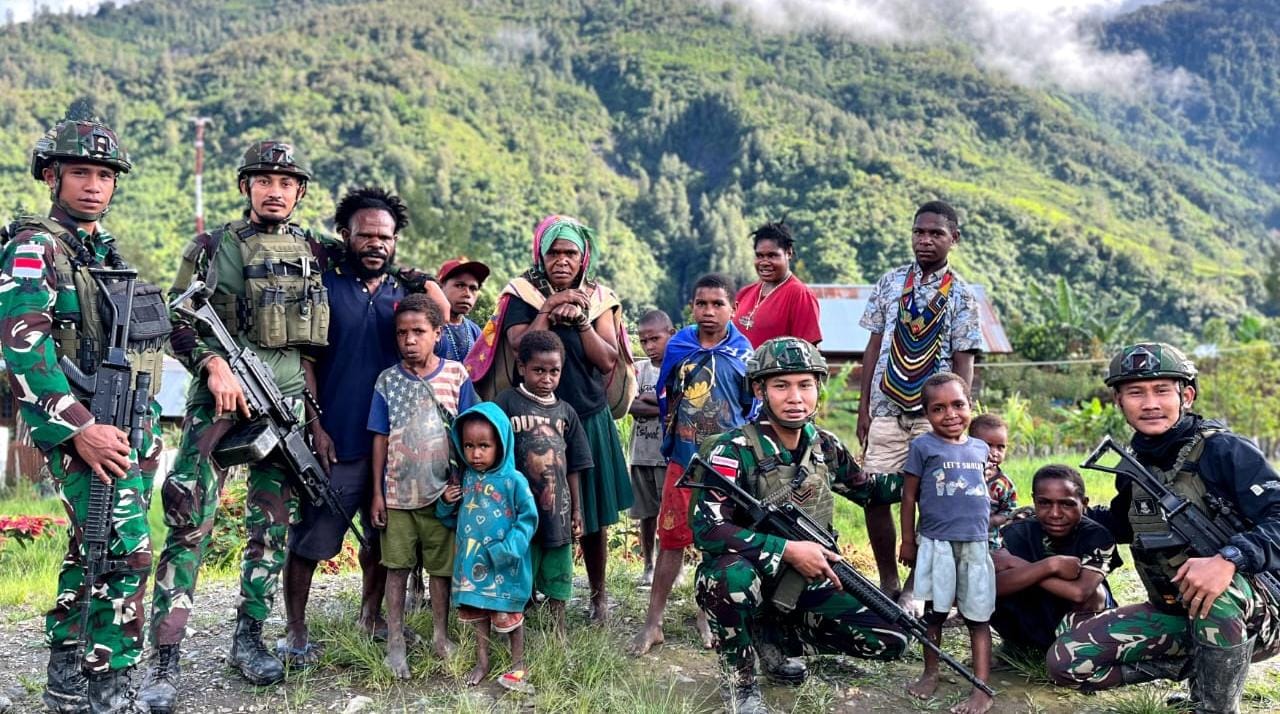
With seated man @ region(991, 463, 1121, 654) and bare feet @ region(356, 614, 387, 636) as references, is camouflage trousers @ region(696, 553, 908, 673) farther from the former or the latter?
bare feet @ region(356, 614, 387, 636)

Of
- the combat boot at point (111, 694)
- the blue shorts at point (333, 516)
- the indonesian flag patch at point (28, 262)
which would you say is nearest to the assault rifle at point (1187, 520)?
the blue shorts at point (333, 516)

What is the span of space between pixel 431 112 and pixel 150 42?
1994 inches

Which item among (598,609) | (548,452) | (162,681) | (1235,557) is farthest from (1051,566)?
(162,681)

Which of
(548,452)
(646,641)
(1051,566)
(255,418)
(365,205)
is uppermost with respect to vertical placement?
(365,205)

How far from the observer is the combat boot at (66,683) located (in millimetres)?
4020

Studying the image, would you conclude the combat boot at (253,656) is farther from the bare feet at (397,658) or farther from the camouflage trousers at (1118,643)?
the camouflage trousers at (1118,643)

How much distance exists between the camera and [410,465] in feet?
14.8

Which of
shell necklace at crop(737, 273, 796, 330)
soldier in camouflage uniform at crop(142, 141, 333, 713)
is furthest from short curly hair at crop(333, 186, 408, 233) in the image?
shell necklace at crop(737, 273, 796, 330)

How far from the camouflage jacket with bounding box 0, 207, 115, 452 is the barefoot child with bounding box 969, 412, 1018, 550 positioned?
157 inches

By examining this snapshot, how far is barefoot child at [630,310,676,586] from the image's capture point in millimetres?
5908

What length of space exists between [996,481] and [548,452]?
2.36 m

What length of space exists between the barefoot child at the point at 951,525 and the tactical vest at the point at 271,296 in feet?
9.25

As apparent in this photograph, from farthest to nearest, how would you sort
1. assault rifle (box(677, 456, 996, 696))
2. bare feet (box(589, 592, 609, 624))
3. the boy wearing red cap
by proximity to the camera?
the boy wearing red cap
bare feet (box(589, 592, 609, 624))
assault rifle (box(677, 456, 996, 696))

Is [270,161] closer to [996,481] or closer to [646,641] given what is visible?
[646,641]
